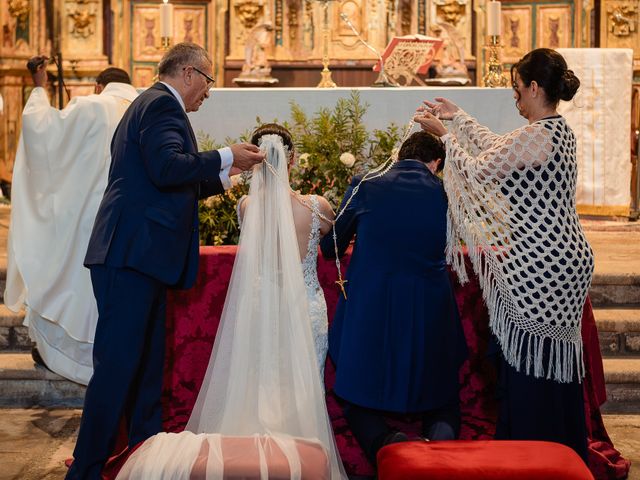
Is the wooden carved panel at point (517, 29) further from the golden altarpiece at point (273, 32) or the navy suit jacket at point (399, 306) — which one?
the navy suit jacket at point (399, 306)

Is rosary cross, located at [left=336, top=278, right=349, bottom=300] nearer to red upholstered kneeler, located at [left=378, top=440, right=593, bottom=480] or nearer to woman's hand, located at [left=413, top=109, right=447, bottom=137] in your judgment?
woman's hand, located at [left=413, top=109, right=447, bottom=137]

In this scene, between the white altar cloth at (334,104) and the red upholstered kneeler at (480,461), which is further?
the white altar cloth at (334,104)

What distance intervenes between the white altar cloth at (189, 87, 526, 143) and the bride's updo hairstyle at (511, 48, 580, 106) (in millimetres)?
2553

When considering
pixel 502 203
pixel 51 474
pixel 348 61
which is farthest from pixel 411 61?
pixel 51 474

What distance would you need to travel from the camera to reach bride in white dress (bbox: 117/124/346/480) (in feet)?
12.7

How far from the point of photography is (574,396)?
12.4 ft

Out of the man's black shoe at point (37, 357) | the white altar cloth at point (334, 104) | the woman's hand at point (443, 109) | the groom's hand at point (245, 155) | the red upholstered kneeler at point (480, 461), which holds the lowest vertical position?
the man's black shoe at point (37, 357)

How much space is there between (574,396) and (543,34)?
7149 millimetres

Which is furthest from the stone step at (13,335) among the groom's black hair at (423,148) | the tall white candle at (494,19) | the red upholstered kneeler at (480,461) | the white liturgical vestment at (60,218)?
the tall white candle at (494,19)

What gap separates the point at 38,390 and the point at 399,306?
7.67 feet

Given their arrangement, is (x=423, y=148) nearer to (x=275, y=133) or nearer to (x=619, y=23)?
(x=275, y=133)

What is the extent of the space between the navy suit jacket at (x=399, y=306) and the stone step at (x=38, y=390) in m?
1.96

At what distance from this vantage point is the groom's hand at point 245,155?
3947 mm

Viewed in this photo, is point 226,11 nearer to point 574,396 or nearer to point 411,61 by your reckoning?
point 411,61
